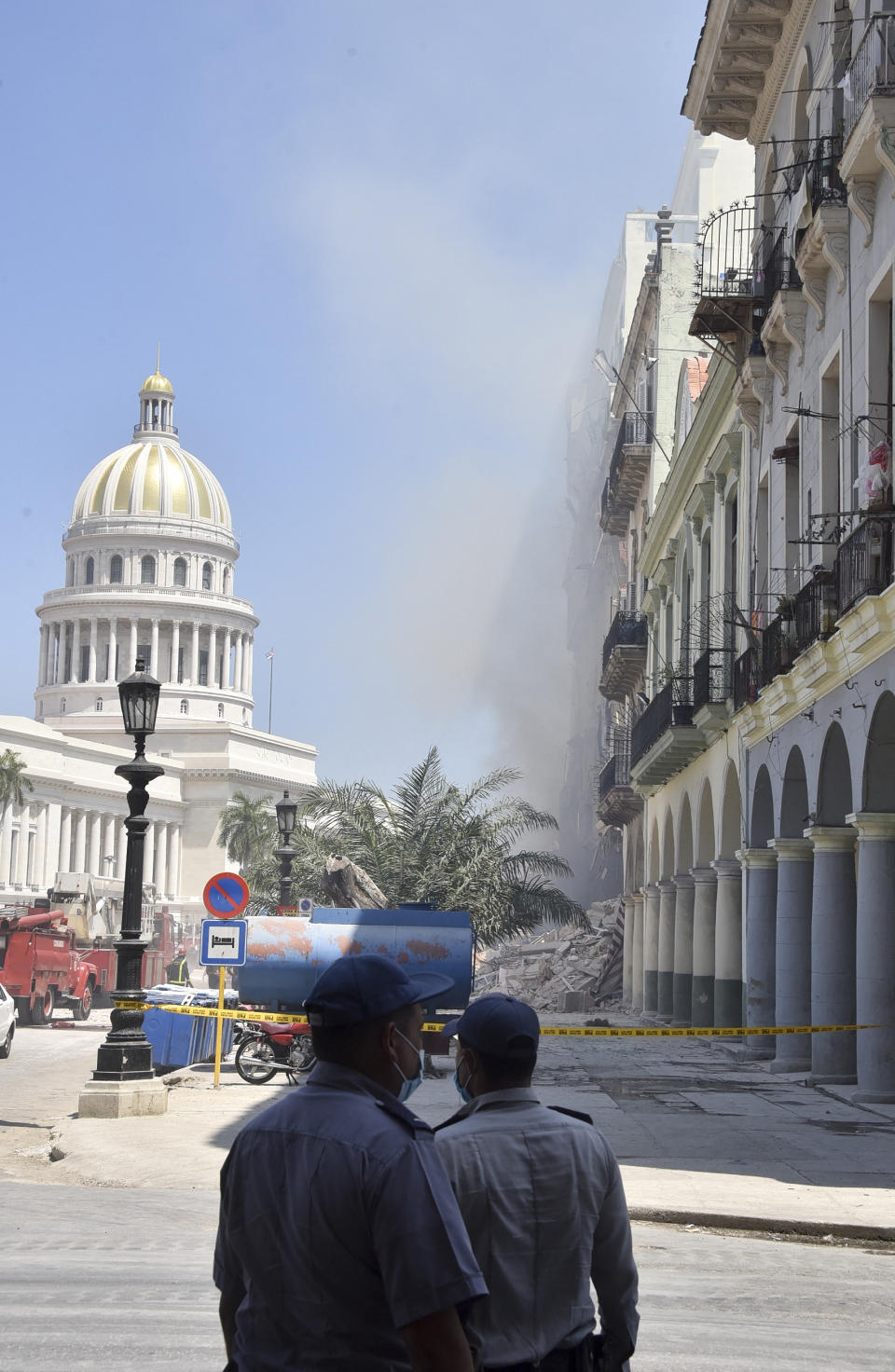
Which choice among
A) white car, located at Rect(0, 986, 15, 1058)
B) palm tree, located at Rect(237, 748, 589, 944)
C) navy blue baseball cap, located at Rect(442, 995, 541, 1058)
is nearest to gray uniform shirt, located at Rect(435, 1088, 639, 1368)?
navy blue baseball cap, located at Rect(442, 995, 541, 1058)

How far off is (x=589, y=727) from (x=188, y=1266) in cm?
7417

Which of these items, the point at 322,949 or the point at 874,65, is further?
the point at 322,949

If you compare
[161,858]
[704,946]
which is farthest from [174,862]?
[704,946]

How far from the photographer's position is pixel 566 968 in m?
54.1

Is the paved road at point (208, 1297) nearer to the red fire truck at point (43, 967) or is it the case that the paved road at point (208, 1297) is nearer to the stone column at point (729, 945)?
the stone column at point (729, 945)

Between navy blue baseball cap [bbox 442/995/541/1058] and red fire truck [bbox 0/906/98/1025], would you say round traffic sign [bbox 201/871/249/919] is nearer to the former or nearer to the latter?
navy blue baseball cap [bbox 442/995/541/1058]

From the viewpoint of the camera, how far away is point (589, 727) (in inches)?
3263

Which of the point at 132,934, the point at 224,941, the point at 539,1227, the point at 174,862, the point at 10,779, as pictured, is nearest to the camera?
the point at 539,1227

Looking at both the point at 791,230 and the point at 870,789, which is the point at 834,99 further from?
the point at 870,789

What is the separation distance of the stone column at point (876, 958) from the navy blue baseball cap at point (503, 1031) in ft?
46.4

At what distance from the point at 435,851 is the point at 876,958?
2698 centimetres

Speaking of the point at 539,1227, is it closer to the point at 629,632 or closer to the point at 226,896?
the point at 226,896

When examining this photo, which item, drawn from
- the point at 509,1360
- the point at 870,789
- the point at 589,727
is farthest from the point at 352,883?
the point at 589,727

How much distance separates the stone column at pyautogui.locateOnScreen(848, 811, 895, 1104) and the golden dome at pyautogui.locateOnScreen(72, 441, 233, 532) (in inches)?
4870
